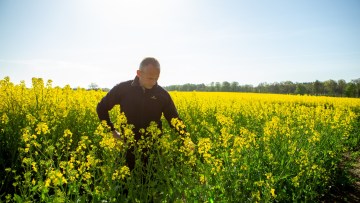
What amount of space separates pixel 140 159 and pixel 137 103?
926mm

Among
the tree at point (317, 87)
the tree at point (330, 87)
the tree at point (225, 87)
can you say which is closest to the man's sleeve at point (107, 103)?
the tree at point (317, 87)

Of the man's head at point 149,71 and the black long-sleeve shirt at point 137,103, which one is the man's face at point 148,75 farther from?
the black long-sleeve shirt at point 137,103

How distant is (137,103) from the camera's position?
372 centimetres

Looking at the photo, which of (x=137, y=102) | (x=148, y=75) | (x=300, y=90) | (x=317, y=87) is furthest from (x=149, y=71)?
(x=317, y=87)

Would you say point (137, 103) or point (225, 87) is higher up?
point (225, 87)

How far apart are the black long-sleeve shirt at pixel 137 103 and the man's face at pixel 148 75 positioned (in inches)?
8.4

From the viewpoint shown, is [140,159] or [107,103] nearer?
[140,159]

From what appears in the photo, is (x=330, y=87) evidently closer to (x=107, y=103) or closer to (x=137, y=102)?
(x=137, y=102)

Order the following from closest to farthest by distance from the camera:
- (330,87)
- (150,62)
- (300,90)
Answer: (150,62), (300,90), (330,87)

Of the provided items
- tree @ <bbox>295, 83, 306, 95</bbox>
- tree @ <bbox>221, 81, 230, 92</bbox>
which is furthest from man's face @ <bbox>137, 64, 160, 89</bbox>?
tree @ <bbox>221, 81, 230, 92</bbox>

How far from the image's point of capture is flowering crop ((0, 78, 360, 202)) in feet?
8.43

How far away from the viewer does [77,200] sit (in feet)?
7.88

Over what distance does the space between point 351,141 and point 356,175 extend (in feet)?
11.9

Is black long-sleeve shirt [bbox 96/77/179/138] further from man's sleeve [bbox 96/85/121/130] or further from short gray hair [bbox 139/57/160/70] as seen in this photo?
short gray hair [bbox 139/57/160/70]
